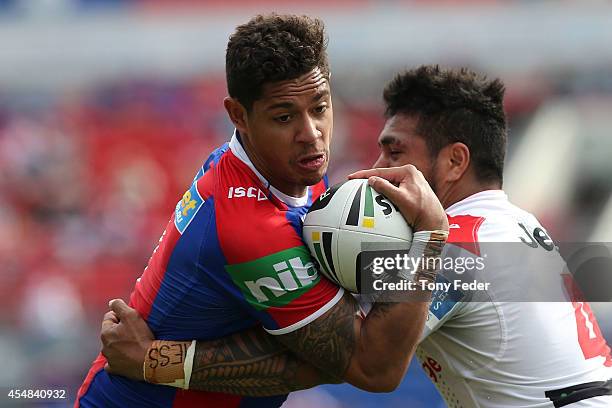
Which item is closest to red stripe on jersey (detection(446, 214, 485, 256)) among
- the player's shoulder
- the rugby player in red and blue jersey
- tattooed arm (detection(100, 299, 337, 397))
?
the player's shoulder

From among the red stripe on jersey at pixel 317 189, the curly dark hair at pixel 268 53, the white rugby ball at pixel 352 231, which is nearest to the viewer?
the white rugby ball at pixel 352 231

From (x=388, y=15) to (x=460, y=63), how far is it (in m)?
1.75

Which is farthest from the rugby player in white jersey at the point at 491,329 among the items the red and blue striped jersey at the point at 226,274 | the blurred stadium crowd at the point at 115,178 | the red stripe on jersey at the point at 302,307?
the blurred stadium crowd at the point at 115,178

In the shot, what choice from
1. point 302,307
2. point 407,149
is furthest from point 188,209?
point 407,149

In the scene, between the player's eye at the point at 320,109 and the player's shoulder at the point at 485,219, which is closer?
the player's eye at the point at 320,109

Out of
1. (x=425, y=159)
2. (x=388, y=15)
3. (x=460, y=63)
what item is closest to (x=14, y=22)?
(x=388, y=15)

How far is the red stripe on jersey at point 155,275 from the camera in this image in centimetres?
446

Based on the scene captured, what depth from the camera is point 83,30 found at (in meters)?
17.2

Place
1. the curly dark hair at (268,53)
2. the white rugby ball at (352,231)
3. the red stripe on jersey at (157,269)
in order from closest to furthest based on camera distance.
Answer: the white rugby ball at (352,231)
the curly dark hair at (268,53)
the red stripe on jersey at (157,269)

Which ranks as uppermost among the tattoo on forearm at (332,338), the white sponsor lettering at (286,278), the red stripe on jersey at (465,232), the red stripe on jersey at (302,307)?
the red stripe on jersey at (465,232)

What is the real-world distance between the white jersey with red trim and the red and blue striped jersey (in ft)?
2.19

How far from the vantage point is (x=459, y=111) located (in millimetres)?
5031

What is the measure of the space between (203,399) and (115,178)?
10.2 meters

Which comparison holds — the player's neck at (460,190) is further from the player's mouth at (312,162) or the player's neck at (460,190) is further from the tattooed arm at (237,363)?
the tattooed arm at (237,363)
